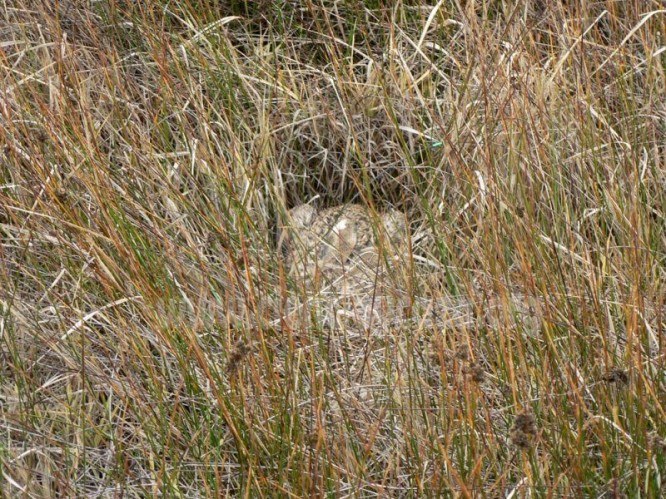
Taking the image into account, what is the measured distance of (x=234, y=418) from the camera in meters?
1.71

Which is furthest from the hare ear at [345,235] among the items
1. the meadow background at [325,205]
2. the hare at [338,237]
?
the meadow background at [325,205]

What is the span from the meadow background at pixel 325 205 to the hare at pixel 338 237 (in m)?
0.07

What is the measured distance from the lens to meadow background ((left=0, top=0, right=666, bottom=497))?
5.49 ft

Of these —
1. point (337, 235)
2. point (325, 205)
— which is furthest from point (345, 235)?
point (325, 205)

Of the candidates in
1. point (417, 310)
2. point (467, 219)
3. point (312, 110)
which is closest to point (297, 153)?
point (312, 110)

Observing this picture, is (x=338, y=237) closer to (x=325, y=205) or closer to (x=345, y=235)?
(x=345, y=235)

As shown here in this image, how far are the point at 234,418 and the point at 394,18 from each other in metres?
1.38

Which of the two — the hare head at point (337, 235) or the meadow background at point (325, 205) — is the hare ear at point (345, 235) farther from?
the meadow background at point (325, 205)

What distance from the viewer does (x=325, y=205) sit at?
274cm

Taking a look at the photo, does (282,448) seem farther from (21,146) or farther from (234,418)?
(21,146)

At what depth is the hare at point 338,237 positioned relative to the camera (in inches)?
89.0

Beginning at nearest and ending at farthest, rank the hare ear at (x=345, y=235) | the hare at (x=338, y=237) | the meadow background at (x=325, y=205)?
the meadow background at (x=325, y=205)
the hare at (x=338, y=237)
the hare ear at (x=345, y=235)

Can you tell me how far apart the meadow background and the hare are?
0.07m

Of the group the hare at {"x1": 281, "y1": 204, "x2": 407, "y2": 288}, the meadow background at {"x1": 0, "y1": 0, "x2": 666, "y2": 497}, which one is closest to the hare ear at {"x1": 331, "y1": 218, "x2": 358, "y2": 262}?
the hare at {"x1": 281, "y1": 204, "x2": 407, "y2": 288}
